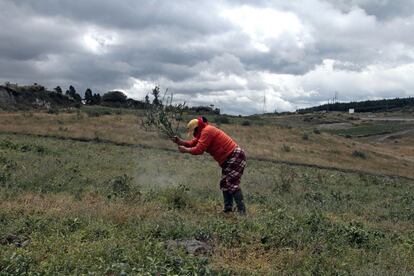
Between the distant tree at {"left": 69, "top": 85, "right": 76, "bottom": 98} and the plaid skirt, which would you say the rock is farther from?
the distant tree at {"left": 69, "top": 85, "right": 76, "bottom": 98}

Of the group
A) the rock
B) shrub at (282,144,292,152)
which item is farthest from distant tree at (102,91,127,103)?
the rock

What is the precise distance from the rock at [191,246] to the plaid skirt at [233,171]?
7.27 ft

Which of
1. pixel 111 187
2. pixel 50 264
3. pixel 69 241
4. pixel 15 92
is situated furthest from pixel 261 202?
pixel 15 92

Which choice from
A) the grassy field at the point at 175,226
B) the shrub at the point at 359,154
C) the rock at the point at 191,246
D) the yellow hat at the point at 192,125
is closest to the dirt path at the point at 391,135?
the shrub at the point at 359,154

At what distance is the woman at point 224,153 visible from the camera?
8.57m

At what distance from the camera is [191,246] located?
621 cm

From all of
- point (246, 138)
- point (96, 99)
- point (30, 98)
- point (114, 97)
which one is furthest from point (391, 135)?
point (30, 98)

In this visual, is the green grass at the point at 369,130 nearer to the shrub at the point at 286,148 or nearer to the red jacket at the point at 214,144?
the shrub at the point at 286,148

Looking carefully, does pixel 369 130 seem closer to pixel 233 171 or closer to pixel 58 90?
pixel 58 90

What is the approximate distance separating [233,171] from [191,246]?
2.65 m

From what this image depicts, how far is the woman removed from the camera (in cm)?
857

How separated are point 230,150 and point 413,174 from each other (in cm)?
2663

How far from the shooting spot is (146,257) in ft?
18.2

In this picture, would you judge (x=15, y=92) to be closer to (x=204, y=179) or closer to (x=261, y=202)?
(x=204, y=179)
